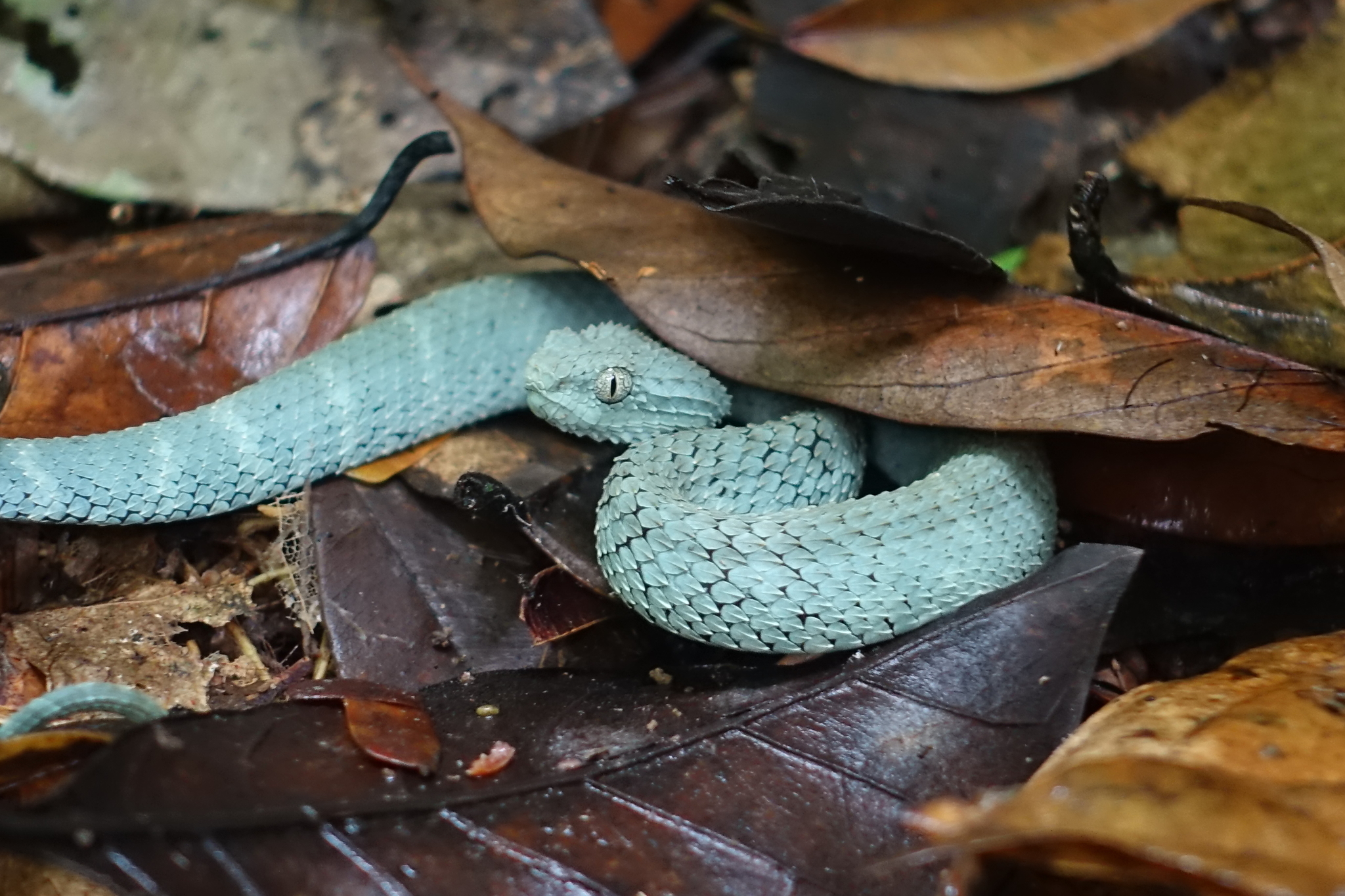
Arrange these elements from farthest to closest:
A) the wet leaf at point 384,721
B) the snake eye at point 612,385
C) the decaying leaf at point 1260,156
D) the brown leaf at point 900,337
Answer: the decaying leaf at point 1260,156
the snake eye at point 612,385
the brown leaf at point 900,337
the wet leaf at point 384,721

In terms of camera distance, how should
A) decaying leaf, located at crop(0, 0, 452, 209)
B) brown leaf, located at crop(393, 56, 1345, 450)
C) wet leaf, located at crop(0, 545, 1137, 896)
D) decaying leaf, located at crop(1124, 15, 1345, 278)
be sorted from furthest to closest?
decaying leaf, located at crop(0, 0, 452, 209) → decaying leaf, located at crop(1124, 15, 1345, 278) → brown leaf, located at crop(393, 56, 1345, 450) → wet leaf, located at crop(0, 545, 1137, 896)

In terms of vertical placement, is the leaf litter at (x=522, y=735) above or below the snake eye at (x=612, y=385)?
below

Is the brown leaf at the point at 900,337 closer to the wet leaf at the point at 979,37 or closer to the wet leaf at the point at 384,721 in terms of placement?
the wet leaf at the point at 384,721

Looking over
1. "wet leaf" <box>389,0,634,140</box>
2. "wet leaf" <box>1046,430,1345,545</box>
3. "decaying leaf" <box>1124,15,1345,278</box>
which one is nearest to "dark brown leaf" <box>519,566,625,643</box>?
"wet leaf" <box>1046,430,1345,545</box>

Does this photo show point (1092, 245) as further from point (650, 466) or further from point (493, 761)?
point (493, 761)

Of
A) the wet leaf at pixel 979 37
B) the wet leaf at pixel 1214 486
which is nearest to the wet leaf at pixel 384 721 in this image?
the wet leaf at pixel 1214 486

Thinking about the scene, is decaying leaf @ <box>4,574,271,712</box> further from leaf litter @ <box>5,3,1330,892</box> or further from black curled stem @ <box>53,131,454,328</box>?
black curled stem @ <box>53,131,454,328</box>

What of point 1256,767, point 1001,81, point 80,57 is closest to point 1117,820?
point 1256,767
